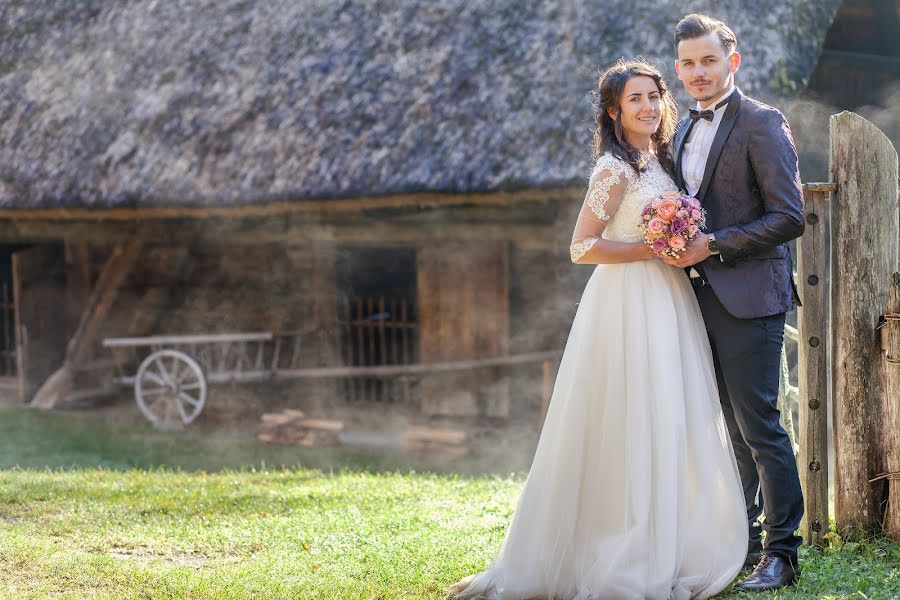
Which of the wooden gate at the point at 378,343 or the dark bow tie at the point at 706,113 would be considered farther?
the wooden gate at the point at 378,343

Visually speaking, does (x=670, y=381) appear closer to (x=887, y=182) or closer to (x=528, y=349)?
(x=887, y=182)

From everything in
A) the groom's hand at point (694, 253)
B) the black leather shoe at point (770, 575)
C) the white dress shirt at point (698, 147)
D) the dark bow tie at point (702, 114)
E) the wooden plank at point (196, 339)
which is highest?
the dark bow tie at point (702, 114)

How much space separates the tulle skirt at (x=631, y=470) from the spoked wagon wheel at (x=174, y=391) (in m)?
5.51

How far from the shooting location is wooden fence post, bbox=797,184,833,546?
12.4 ft

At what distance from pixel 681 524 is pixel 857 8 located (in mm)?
6126

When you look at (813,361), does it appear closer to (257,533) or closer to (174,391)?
(257,533)

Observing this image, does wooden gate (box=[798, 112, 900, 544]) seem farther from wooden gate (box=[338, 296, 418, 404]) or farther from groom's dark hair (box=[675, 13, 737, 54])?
wooden gate (box=[338, 296, 418, 404])

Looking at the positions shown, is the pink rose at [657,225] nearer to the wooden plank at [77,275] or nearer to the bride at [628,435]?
the bride at [628,435]

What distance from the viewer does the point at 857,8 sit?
7.81 meters

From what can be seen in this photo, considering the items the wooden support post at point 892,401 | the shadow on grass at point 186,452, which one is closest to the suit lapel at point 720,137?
the wooden support post at point 892,401

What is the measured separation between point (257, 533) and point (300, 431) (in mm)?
3699

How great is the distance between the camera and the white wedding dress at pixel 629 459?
317cm

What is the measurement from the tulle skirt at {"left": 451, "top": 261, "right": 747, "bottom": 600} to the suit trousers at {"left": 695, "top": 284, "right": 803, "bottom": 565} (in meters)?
0.08

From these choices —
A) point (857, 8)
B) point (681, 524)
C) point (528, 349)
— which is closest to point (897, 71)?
point (857, 8)
